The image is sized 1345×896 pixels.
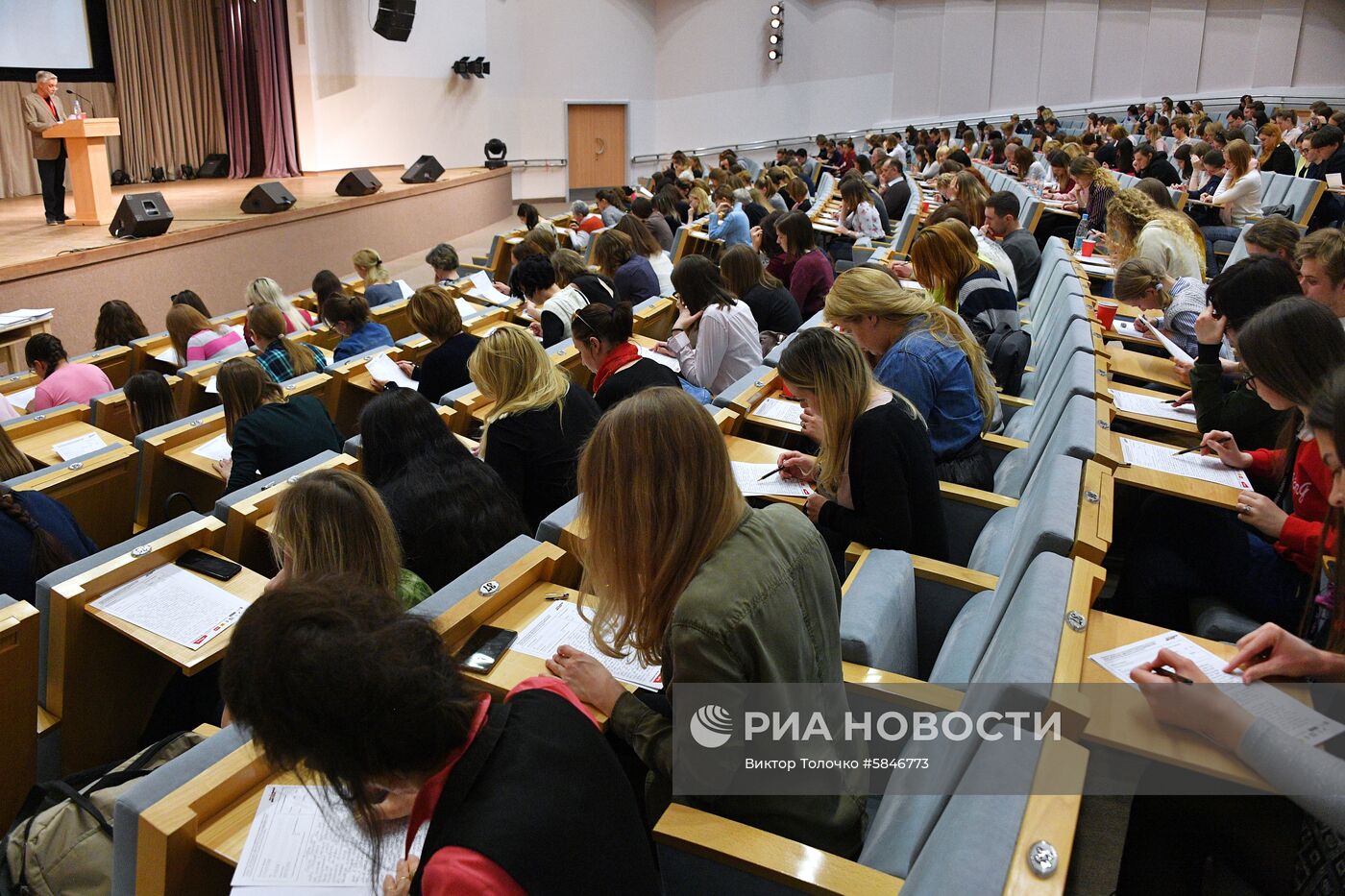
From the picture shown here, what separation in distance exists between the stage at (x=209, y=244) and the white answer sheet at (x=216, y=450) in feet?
13.8

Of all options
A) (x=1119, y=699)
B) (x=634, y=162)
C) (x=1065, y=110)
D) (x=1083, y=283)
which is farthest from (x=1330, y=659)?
(x=1065, y=110)

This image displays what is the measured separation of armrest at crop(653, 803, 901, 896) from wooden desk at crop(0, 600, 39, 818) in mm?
1553

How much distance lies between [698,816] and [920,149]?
45.2 ft

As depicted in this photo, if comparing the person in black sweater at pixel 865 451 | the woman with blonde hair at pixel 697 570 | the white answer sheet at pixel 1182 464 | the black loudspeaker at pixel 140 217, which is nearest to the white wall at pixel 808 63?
the black loudspeaker at pixel 140 217

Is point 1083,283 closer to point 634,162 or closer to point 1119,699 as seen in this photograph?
point 1119,699

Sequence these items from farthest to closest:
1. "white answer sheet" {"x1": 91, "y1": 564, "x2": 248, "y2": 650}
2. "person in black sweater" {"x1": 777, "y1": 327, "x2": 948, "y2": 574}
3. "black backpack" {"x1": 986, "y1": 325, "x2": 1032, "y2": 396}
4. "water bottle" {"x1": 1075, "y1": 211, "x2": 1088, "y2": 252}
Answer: "water bottle" {"x1": 1075, "y1": 211, "x2": 1088, "y2": 252} → "black backpack" {"x1": 986, "y1": 325, "x2": 1032, "y2": 396} → "person in black sweater" {"x1": 777, "y1": 327, "x2": 948, "y2": 574} → "white answer sheet" {"x1": 91, "y1": 564, "x2": 248, "y2": 650}

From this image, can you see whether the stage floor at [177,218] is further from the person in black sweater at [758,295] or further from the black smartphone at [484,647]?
the black smartphone at [484,647]

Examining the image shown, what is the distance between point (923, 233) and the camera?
13.9 feet

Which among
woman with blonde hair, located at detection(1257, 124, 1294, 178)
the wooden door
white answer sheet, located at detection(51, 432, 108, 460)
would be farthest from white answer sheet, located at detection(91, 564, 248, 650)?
the wooden door

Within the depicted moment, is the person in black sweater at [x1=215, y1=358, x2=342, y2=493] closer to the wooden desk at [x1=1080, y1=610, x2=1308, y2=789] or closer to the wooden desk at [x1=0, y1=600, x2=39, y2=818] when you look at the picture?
the wooden desk at [x1=0, y1=600, x2=39, y2=818]

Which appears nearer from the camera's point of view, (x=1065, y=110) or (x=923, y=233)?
(x=923, y=233)

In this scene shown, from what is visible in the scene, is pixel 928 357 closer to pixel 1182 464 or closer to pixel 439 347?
pixel 1182 464

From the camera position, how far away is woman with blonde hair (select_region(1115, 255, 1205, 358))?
163 inches

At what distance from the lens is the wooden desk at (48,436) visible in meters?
3.70
